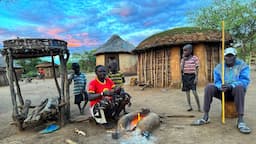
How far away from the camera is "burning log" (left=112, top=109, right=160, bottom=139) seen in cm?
393

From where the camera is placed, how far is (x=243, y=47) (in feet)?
80.6

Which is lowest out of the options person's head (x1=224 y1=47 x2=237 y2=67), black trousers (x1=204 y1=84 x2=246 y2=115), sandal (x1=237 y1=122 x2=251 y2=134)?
sandal (x1=237 y1=122 x2=251 y2=134)

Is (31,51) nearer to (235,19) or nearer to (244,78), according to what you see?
(244,78)

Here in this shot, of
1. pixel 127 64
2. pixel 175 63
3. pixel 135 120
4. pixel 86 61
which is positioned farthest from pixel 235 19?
pixel 86 61

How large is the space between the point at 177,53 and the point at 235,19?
48.4 ft

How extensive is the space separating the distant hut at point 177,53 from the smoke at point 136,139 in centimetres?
764

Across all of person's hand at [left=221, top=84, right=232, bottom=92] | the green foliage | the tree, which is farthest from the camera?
the green foliage

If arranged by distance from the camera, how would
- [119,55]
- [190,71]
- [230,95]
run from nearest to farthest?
[230,95], [190,71], [119,55]

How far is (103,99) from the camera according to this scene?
4438 millimetres

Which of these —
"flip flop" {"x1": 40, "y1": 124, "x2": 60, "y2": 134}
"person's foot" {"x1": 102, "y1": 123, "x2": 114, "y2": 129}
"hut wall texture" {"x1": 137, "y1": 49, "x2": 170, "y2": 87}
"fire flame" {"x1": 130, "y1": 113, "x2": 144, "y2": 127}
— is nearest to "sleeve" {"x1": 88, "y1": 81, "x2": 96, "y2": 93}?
"person's foot" {"x1": 102, "y1": 123, "x2": 114, "y2": 129}

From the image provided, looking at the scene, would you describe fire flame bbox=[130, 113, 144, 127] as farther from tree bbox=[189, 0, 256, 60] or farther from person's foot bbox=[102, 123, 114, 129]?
tree bbox=[189, 0, 256, 60]

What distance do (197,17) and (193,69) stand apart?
21440 millimetres

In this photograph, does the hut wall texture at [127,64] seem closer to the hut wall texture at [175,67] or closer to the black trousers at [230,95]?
the hut wall texture at [175,67]

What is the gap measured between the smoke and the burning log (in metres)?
0.07
